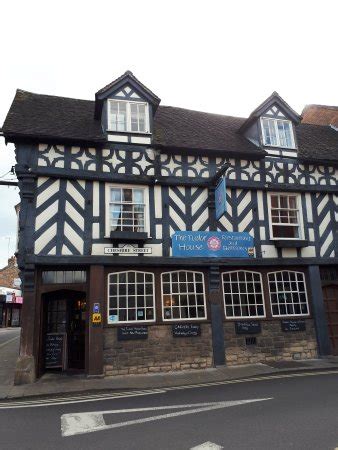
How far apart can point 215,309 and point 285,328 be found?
2.56m

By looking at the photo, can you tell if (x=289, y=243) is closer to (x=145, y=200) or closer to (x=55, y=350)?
(x=145, y=200)

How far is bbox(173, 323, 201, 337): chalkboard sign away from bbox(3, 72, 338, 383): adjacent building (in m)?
0.03

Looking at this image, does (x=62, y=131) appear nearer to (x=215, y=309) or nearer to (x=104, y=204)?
(x=104, y=204)

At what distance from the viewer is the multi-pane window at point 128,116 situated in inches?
484

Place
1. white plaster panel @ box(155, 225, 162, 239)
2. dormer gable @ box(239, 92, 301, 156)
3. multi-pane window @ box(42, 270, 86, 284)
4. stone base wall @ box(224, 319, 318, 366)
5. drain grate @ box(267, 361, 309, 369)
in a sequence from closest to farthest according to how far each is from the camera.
Result: drain grate @ box(267, 361, 309, 369) < multi-pane window @ box(42, 270, 86, 284) < stone base wall @ box(224, 319, 318, 366) < white plaster panel @ box(155, 225, 162, 239) < dormer gable @ box(239, 92, 301, 156)

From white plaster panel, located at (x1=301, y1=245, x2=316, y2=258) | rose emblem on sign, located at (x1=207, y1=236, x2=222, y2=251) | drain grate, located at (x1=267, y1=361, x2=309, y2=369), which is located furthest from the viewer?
white plaster panel, located at (x1=301, y1=245, x2=316, y2=258)

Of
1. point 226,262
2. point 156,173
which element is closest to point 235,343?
point 226,262

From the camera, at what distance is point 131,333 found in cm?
1098

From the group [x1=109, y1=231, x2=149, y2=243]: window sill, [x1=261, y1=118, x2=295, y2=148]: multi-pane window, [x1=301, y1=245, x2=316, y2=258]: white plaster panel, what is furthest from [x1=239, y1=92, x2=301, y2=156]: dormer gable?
[x1=109, y1=231, x2=149, y2=243]: window sill

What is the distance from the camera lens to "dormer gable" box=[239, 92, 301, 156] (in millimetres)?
13739

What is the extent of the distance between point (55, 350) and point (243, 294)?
6.27 meters

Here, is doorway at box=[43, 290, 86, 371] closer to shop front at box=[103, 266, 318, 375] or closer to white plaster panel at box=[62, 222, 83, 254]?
shop front at box=[103, 266, 318, 375]

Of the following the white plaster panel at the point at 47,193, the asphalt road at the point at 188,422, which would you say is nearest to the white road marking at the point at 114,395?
the asphalt road at the point at 188,422

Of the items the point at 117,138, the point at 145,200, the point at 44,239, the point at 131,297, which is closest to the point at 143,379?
the point at 131,297
